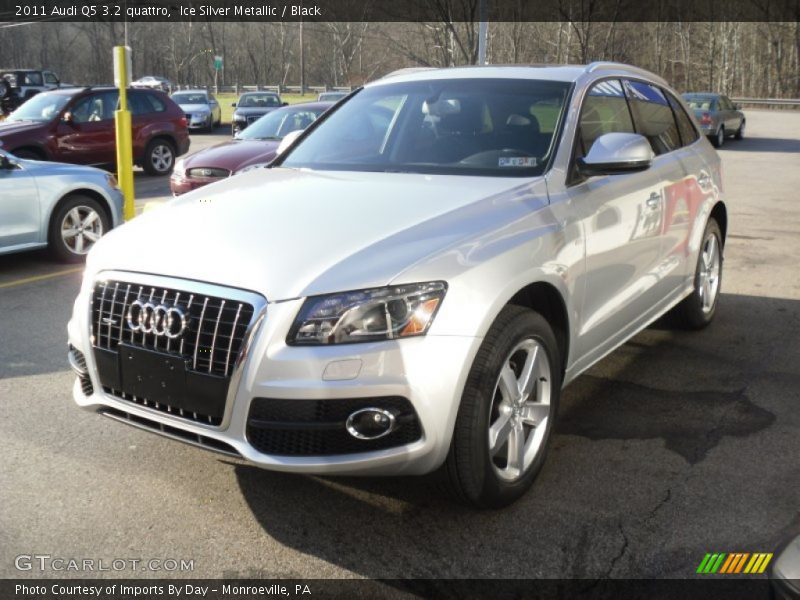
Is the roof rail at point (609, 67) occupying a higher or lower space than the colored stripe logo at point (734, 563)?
higher

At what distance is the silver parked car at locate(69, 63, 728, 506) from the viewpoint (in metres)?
2.95

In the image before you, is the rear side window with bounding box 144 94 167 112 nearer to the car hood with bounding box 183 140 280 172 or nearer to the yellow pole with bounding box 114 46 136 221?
the car hood with bounding box 183 140 280 172

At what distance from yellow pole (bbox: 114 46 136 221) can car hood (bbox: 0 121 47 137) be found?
5.98m

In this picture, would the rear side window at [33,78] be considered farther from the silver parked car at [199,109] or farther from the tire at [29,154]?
the tire at [29,154]

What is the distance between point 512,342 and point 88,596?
173 cm

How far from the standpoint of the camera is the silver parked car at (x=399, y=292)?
9.67 feet

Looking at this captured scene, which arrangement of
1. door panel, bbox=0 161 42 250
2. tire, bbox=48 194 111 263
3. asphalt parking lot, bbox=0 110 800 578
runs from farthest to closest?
tire, bbox=48 194 111 263, door panel, bbox=0 161 42 250, asphalt parking lot, bbox=0 110 800 578

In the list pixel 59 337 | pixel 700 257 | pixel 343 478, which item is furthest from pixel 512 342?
pixel 59 337

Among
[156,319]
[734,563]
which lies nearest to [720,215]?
[734,563]

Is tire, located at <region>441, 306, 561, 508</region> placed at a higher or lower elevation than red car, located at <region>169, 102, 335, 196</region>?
lower
